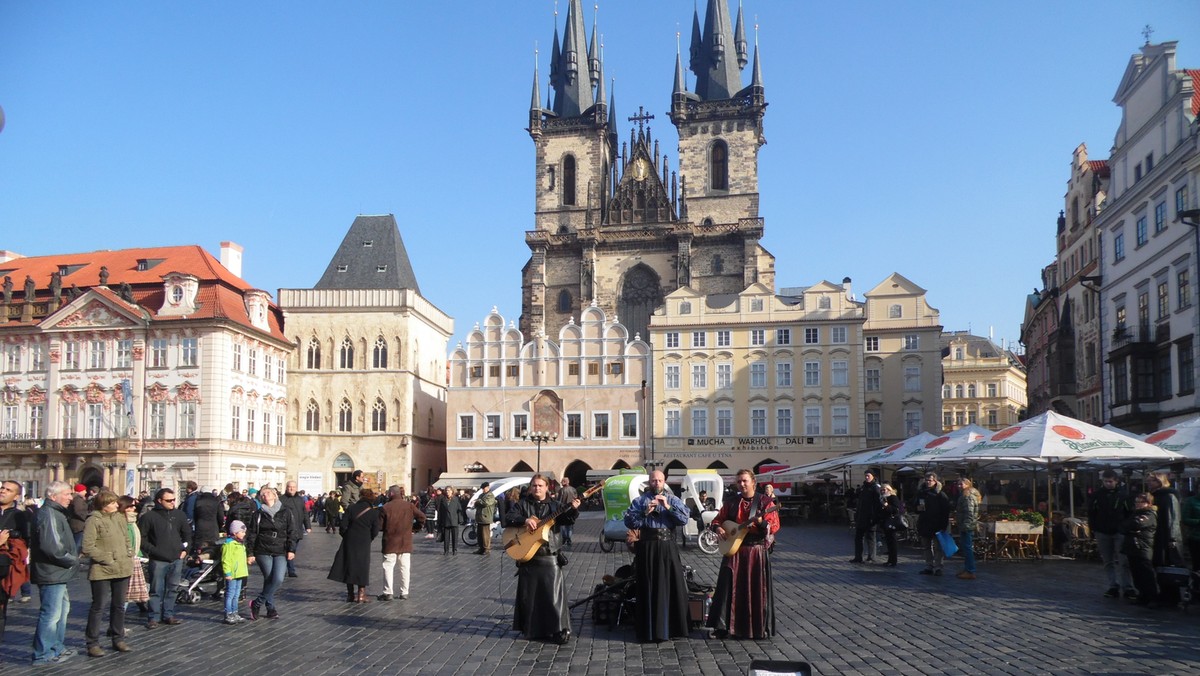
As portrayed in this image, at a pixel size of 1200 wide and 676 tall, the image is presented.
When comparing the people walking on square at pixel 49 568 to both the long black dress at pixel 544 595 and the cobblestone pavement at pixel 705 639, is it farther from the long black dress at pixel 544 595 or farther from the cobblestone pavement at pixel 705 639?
the long black dress at pixel 544 595

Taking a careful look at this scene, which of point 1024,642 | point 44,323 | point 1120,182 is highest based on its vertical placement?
point 1120,182

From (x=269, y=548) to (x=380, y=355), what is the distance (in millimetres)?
45991

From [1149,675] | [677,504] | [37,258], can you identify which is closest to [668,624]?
[677,504]

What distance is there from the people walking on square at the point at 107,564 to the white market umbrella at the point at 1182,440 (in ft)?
51.8

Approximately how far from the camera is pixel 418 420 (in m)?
60.1

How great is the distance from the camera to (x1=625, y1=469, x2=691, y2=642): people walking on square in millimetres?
10508

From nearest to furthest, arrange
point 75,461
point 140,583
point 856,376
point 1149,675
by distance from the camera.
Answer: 1. point 1149,675
2. point 140,583
3. point 75,461
4. point 856,376

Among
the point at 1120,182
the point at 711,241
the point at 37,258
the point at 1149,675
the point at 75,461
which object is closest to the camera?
the point at 1149,675

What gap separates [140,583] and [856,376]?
45.6 metres

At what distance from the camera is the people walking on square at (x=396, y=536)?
564 inches

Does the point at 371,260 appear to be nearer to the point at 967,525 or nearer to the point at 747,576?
the point at 967,525

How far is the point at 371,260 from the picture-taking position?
62.8 m

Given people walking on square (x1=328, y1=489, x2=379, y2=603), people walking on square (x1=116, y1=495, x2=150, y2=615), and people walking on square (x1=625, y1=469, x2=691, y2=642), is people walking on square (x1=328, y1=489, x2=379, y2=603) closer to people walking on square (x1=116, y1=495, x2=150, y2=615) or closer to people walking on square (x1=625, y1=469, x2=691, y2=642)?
people walking on square (x1=116, y1=495, x2=150, y2=615)

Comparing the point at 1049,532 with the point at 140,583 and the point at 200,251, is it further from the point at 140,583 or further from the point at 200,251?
the point at 200,251
